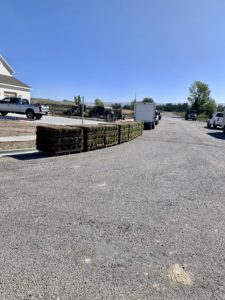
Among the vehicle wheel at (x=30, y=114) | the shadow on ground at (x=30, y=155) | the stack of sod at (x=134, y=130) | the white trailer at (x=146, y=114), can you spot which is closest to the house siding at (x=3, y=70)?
the vehicle wheel at (x=30, y=114)

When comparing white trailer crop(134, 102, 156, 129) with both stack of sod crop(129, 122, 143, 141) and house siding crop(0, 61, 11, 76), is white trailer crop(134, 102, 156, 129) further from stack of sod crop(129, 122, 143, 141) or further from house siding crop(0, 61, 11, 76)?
house siding crop(0, 61, 11, 76)

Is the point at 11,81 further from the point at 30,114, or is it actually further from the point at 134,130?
the point at 134,130

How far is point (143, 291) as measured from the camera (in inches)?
125

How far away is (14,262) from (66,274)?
72cm

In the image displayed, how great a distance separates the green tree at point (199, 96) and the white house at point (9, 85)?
269ft

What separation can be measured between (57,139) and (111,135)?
4.93 metres

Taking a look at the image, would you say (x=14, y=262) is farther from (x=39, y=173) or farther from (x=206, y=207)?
(x=39, y=173)

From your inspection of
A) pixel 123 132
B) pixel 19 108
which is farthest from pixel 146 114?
pixel 123 132

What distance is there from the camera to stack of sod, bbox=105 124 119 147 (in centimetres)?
1565

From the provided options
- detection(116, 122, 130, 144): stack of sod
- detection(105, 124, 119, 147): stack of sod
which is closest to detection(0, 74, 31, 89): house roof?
detection(116, 122, 130, 144): stack of sod

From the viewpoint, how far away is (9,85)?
1251 inches

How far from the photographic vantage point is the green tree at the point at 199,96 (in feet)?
346

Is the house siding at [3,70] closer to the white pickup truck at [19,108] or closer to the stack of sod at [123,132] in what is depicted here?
the white pickup truck at [19,108]

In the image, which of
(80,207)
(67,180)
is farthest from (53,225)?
(67,180)
